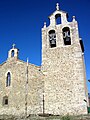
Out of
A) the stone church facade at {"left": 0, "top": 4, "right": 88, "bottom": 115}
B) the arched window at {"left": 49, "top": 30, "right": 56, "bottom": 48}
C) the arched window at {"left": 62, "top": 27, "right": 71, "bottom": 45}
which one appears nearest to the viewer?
the stone church facade at {"left": 0, "top": 4, "right": 88, "bottom": 115}

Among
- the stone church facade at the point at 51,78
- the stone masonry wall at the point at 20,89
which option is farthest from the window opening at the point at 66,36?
the stone masonry wall at the point at 20,89

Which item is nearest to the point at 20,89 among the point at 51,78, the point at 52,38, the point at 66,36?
the point at 51,78

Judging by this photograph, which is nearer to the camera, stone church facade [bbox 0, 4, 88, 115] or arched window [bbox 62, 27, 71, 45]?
stone church facade [bbox 0, 4, 88, 115]

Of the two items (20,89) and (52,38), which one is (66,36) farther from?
(20,89)

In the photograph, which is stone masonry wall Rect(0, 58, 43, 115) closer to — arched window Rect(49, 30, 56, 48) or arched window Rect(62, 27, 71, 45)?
arched window Rect(49, 30, 56, 48)

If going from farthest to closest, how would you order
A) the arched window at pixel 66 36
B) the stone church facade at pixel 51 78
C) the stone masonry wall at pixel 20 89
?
the arched window at pixel 66 36, the stone masonry wall at pixel 20 89, the stone church facade at pixel 51 78

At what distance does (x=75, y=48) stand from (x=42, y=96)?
20.0 ft

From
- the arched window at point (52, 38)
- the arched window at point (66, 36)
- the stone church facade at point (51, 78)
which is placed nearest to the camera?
the stone church facade at point (51, 78)

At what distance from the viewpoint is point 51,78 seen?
61.4ft

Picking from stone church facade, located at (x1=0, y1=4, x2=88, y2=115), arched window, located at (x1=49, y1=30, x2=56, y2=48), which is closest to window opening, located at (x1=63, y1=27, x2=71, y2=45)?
stone church facade, located at (x1=0, y1=4, x2=88, y2=115)

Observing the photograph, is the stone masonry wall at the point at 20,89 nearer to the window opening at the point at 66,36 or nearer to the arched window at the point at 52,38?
the arched window at the point at 52,38

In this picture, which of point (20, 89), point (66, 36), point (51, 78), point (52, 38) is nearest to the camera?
point (51, 78)

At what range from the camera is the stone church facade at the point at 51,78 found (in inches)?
685

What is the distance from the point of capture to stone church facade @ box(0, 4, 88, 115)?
685 inches
